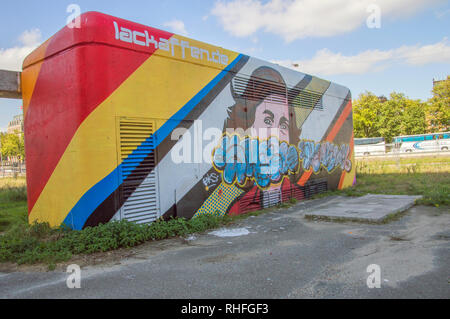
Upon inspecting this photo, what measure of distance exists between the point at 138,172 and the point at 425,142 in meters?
44.4

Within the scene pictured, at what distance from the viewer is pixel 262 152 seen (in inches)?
391

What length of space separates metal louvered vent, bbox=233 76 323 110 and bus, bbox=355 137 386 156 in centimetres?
2936

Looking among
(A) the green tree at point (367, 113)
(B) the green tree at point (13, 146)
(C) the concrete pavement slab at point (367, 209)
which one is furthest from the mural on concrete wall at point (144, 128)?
(B) the green tree at point (13, 146)

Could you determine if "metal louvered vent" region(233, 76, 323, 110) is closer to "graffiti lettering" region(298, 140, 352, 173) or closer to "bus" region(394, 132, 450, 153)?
"graffiti lettering" region(298, 140, 352, 173)

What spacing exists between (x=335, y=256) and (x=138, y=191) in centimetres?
388

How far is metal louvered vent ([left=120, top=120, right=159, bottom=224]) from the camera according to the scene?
6629 mm

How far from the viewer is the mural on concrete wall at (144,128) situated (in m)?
6.30

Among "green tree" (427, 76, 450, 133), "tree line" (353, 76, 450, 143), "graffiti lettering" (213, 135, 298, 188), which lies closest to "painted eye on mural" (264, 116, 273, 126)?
"graffiti lettering" (213, 135, 298, 188)

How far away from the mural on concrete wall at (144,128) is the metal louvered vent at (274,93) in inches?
2.1

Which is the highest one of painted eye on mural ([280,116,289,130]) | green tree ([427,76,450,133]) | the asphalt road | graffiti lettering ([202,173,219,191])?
green tree ([427,76,450,133])

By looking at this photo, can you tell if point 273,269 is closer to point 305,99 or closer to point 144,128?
point 144,128

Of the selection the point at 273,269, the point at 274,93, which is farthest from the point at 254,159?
the point at 273,269
